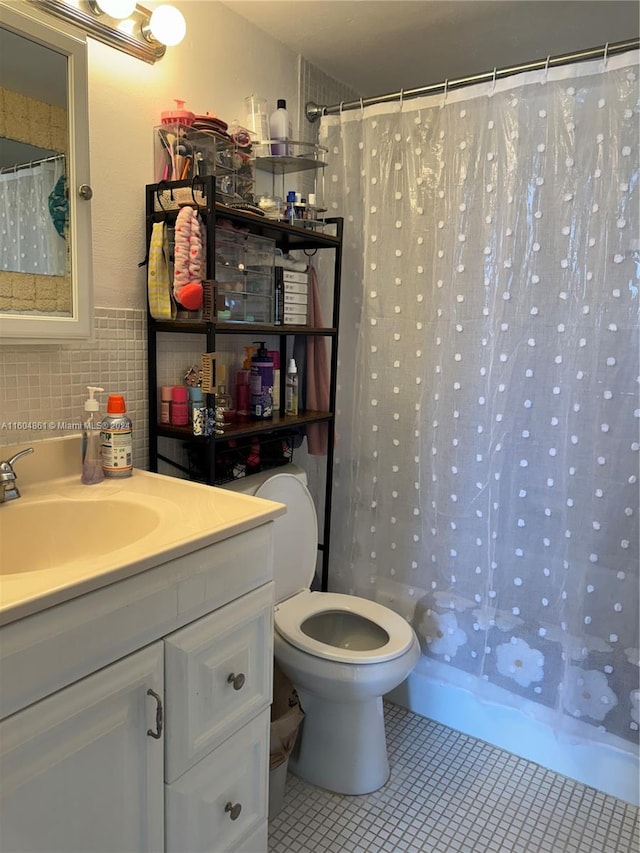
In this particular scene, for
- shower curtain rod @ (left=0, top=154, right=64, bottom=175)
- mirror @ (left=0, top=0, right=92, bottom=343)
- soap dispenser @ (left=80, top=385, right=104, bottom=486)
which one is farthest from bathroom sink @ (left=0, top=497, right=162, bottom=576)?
shower curtain rod @ (left=0, top=154, right=64, bottom=175)

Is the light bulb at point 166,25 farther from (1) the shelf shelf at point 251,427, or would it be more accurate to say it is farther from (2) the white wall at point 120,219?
(1) the shelf shelf at point 251,427

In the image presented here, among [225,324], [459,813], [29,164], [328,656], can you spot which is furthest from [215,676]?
[29,164]

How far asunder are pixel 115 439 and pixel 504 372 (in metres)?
1.05

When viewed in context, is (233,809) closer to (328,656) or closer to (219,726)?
(219,726)

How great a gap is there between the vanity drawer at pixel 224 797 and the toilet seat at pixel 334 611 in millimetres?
324

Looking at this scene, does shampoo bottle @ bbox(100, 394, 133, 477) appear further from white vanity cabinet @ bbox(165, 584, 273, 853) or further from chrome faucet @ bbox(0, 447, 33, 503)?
white vanity cabinet @ bbox(165, 584, 273, 853)

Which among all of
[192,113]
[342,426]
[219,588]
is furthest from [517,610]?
[192,113]

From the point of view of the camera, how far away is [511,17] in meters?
1.74

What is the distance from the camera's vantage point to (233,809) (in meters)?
1.21

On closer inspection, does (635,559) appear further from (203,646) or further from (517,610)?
(203,646)

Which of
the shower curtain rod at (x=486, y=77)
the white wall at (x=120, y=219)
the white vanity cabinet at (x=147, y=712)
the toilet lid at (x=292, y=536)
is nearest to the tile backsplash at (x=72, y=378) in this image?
the white wall at (x=120, y=219)

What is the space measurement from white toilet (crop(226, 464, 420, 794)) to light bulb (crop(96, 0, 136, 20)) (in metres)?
1.13

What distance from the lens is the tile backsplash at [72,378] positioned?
4.22ft

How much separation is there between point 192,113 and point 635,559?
1608 mm
